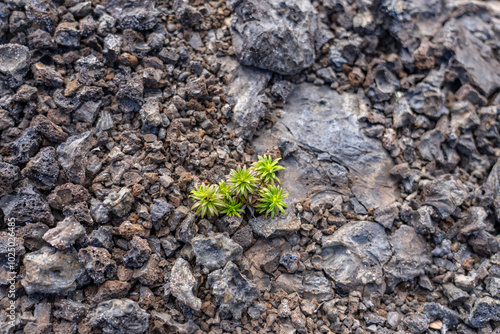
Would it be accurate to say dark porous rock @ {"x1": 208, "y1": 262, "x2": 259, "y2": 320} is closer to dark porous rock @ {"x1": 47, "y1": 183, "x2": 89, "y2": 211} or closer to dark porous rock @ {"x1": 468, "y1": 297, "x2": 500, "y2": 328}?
dark porous rock @ {"x1": 47, "y1": 183, "x2": 89, "y2": 211}

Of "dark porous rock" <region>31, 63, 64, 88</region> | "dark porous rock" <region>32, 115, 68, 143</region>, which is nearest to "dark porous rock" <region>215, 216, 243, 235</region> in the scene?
"dark porous rock" <region>32, 115, 68, 143</region>

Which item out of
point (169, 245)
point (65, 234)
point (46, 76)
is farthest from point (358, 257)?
point (46, 76)

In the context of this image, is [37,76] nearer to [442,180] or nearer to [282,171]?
[282,171]

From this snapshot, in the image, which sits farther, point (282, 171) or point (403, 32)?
point (403, 32)

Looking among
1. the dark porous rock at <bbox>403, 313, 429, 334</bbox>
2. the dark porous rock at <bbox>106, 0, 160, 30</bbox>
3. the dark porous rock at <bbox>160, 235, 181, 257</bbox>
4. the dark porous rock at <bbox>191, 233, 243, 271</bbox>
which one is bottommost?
the dark porous rock at <bbox>403, 313, 429, 334</bbox>

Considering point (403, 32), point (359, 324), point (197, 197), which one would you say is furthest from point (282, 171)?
point (403, 32)

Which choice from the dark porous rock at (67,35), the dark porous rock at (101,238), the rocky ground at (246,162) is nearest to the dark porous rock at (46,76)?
the rocky ground at (246,162)
